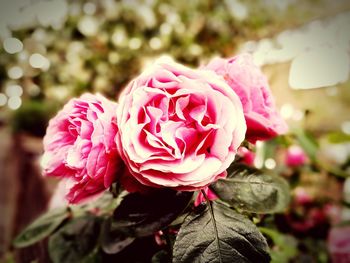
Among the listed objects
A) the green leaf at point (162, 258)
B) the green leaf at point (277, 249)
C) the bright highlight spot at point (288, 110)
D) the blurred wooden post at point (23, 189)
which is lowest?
the blurred wooden post at point (23, 189)

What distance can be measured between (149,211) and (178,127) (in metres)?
0.12

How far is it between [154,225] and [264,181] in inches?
6.7

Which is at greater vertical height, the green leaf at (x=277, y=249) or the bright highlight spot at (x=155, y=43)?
the bright highlight spot at (x=155, y=43)

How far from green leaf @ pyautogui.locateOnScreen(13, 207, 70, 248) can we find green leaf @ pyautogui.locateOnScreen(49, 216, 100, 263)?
2 centimetres

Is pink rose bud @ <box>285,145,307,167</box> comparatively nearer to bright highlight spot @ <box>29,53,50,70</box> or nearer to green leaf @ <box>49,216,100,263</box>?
green leaf @ <box>49,216,100,263</box>

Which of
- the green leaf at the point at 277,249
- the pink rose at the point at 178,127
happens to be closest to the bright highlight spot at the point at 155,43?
the green leaf at the point at 277,249

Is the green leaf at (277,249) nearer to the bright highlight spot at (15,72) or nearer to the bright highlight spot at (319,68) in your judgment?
the bright highlight spot at (319,68)

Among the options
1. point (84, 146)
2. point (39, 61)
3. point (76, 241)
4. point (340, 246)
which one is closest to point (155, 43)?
point (39, 61)

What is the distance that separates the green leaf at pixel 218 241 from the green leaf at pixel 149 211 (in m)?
0.02

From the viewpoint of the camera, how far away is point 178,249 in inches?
14.3

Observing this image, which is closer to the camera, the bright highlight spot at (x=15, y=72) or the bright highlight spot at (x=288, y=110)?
the bright highlight spot at (x=288, y=110)

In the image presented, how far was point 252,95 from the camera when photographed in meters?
0.46

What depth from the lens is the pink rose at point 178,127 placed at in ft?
1.17

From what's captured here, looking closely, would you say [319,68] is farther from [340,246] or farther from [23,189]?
[23,189]
